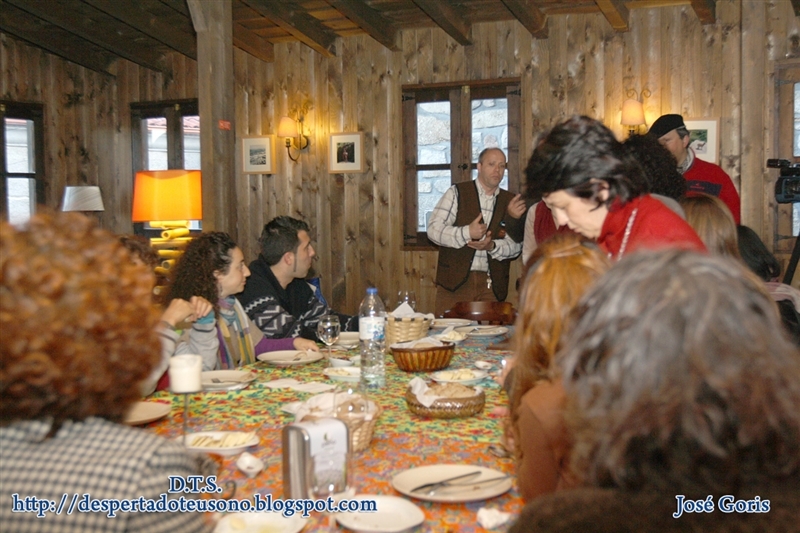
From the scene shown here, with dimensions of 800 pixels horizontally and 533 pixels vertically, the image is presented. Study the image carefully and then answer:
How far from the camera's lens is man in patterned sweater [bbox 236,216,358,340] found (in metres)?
3.59

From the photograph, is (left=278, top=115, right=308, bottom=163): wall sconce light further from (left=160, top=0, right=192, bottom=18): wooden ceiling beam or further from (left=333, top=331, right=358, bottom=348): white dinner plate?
(left=333, top=331, right=358, bottom=348): white dinner plate

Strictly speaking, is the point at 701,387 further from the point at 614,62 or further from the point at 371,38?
the point at 371,38

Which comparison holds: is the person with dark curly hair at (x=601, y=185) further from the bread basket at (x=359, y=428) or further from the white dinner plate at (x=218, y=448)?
the white dinner plate at (x=218, y=448)

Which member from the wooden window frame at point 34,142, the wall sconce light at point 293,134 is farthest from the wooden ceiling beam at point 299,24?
the wooden window frame at point 34,142

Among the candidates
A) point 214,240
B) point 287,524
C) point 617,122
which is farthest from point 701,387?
point 617,122

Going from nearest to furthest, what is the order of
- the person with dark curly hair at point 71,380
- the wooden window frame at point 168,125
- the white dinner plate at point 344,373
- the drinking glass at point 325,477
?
the person with dark curly hair at point 71,380 < the drinking glass at point 325,477 < the white dinner plate at point 344,373 < the wooden window frame at point 168,125

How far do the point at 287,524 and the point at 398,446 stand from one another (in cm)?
54

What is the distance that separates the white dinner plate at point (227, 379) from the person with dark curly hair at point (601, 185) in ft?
3.71

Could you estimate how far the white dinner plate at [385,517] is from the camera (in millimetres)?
1362

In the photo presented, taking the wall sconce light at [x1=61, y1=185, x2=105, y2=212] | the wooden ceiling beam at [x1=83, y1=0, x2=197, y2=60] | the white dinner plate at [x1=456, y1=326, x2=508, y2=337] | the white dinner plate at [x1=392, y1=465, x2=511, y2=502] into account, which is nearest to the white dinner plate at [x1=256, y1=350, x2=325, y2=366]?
the white dinner plate at [x1=456, y1=326, x2=508, y2=337]

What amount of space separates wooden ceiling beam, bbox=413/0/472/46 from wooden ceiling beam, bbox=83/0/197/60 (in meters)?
2.40

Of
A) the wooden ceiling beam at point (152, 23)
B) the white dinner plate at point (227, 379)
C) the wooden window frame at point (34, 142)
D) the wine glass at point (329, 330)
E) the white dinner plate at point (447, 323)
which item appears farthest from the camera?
the wooden window frame at point (34, 142)

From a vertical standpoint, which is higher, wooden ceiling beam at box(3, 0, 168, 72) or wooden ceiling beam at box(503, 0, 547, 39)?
Answer: wooden ceiling beam at box(3, 0, 168, 72)

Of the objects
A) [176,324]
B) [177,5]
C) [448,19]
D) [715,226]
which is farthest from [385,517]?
[177,5]
